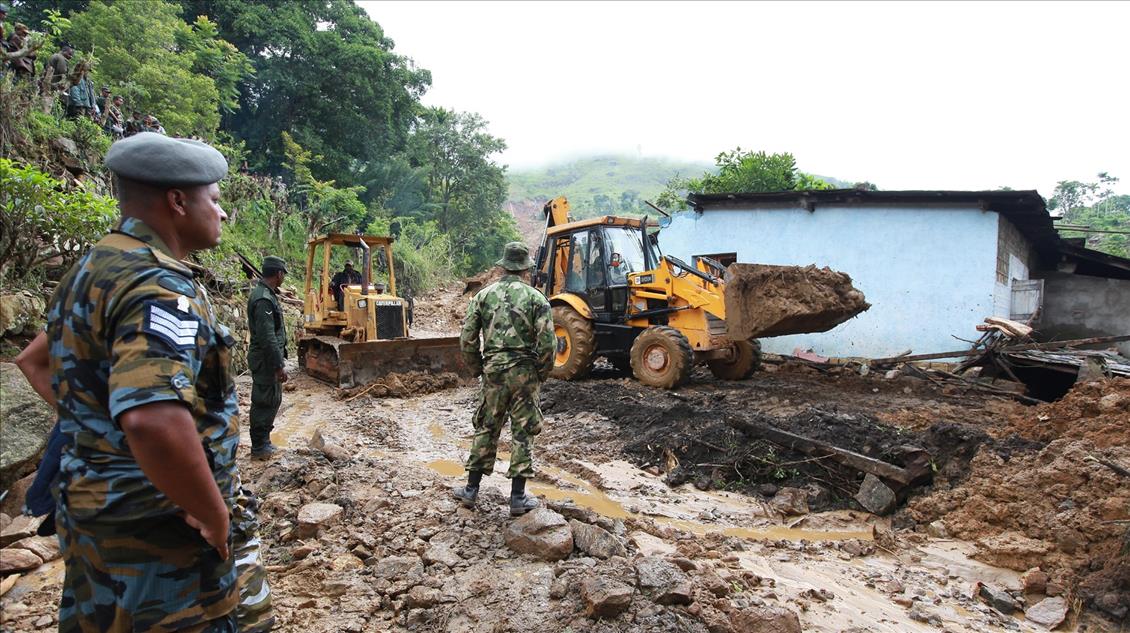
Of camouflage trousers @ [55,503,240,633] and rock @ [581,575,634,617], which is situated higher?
camouflage trousers @ [55,503,240,633]

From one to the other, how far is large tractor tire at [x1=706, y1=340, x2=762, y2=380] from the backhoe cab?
0.05ft

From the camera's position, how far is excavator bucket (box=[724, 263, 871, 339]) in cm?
760

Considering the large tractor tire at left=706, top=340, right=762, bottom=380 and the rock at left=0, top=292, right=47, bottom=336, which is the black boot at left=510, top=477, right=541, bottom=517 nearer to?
the rock at left=0, top=292, right=47, bottom=336

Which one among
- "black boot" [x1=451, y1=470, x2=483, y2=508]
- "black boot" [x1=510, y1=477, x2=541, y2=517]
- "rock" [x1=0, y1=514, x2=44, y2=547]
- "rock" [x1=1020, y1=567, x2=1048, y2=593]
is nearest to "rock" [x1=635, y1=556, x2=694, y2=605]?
"black boot" [x1=510, y1=477, x2=541, y2=517]

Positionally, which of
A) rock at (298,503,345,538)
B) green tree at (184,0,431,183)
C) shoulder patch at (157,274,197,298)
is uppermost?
green tree at (184,0,431,183)

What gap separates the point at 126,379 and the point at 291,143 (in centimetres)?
2242

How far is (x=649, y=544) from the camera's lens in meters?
3.80

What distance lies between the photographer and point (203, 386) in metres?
1.50

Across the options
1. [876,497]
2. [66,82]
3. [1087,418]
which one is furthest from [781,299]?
[66,82]

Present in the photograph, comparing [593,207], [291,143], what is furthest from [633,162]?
[291,143]

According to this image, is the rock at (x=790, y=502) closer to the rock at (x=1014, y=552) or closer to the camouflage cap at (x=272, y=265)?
the rock at (x=1014, y=552)

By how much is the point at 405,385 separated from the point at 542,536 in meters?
5.58

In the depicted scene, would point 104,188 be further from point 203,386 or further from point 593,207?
point 593,207

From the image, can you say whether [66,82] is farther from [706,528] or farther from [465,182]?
[465,182]
